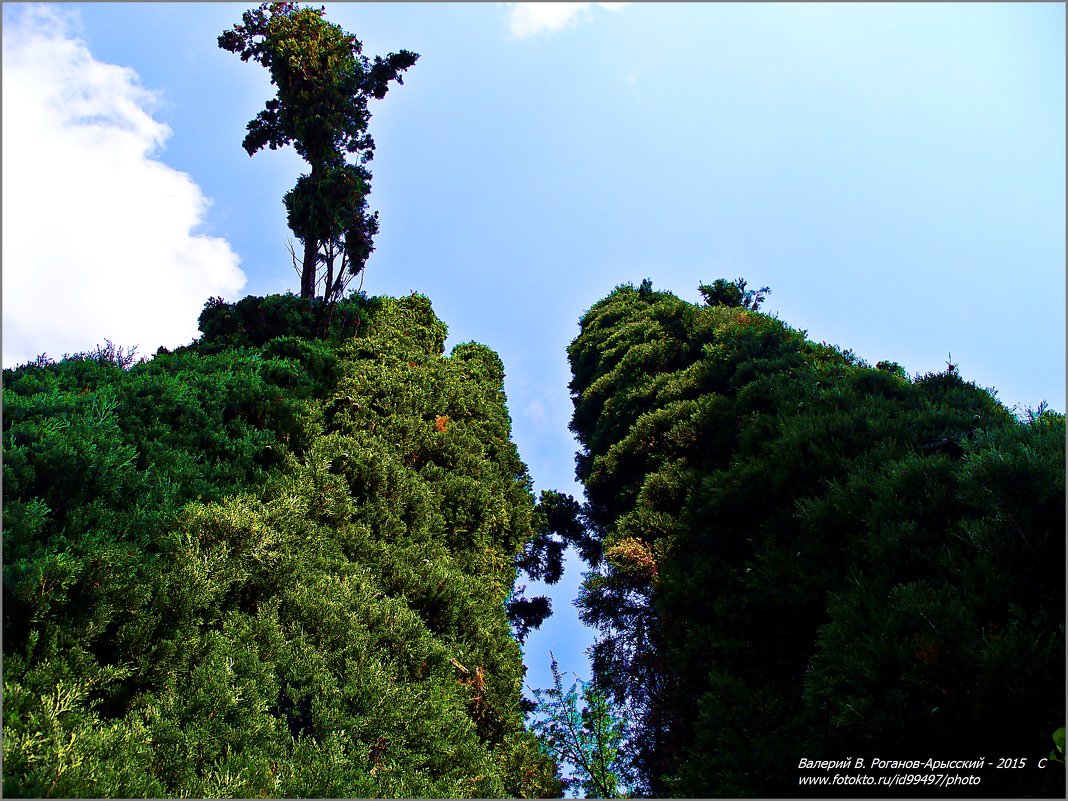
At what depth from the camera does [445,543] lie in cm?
958

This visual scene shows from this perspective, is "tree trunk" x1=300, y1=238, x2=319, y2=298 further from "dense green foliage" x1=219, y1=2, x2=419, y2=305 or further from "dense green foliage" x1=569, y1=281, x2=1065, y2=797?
"dense green foliage" x1=569, y1=281, x2=1065, y2=797

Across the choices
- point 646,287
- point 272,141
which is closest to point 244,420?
point 272,141

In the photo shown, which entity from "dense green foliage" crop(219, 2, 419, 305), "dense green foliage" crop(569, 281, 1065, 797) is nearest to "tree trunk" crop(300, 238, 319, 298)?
"dense green foliage" crop(219, 2, 419, 305)

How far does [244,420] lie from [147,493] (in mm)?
2400

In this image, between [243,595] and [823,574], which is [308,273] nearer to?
[243,595]

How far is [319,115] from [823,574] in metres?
15.8

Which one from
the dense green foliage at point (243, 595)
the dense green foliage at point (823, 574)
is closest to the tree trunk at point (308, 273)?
the dense green foliage at point (243, 595)

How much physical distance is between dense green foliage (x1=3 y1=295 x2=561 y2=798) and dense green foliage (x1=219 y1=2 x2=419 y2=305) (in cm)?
438

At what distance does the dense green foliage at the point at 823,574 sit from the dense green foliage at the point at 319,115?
854cm

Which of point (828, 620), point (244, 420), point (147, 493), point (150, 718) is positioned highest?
point (244, 420)

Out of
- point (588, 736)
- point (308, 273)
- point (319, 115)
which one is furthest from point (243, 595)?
point (319, 115)

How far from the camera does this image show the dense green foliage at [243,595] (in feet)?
13.5

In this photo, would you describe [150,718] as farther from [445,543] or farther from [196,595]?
[445,543]

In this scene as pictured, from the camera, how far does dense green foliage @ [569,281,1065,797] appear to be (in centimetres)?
437
